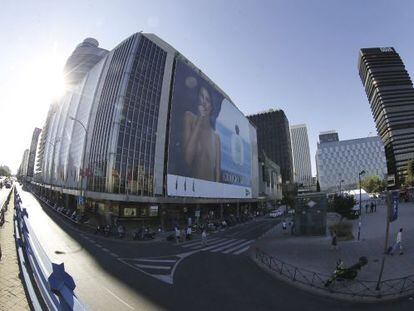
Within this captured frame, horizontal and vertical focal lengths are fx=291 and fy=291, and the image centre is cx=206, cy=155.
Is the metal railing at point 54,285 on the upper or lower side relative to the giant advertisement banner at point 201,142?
lower

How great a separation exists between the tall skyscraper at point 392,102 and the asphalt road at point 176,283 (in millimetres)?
150430

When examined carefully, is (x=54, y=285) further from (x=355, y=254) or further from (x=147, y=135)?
(x=147, y=135)

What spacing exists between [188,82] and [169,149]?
1747 cm

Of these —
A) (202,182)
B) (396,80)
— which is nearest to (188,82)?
(202,182)

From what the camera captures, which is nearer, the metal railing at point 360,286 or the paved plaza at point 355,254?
the metal railing at point 360,286

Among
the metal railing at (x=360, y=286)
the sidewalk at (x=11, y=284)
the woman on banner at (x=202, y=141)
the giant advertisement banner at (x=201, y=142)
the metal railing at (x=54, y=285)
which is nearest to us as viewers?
the metal railing at (x=54, y=285)

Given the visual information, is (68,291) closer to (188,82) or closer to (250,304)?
(250,304)

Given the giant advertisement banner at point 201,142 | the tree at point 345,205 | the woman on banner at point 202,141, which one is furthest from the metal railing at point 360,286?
the woman on banner at point 202,141

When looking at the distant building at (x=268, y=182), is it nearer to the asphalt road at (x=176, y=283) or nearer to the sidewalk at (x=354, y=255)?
the sidewalk at (x=354, y=255)

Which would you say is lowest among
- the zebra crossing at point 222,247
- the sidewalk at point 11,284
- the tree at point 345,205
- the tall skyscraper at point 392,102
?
the zebra crossing at point 222,247

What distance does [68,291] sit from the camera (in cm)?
499

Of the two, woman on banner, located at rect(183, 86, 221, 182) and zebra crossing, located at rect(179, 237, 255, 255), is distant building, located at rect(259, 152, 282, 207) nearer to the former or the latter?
woman on banner, located at rect(183, 86, 221, 182)

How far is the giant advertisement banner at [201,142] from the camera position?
5738cm

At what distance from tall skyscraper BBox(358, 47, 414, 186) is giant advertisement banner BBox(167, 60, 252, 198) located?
10237 centimetres
